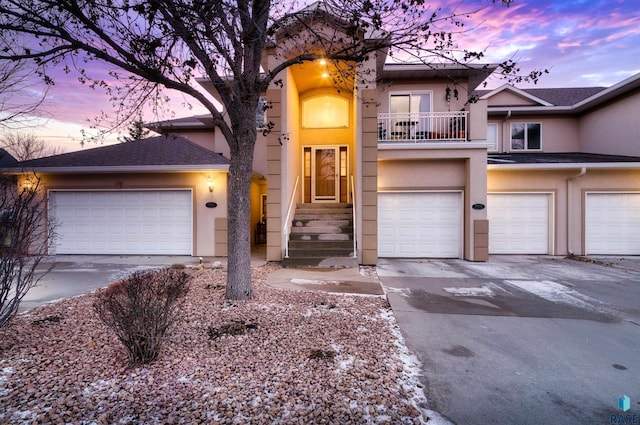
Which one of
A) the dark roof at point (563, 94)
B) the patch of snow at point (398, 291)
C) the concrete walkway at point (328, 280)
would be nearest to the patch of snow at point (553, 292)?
the patch of snow at point (398, 291)

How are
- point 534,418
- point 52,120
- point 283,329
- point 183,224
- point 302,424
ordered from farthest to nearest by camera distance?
point 183,224, point 52,120, point 283,329, point 534,418, point 302,424

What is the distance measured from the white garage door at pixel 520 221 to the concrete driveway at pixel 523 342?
307 cm

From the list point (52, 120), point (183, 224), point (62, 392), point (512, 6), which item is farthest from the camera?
point (183, 224)

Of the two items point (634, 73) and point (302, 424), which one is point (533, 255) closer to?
point (634, 73)

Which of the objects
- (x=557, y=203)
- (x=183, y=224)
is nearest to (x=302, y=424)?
(x=183, y=224)

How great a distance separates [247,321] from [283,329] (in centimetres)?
54

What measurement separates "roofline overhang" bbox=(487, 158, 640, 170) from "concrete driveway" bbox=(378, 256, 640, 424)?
3854mm

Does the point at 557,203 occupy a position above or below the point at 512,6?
below

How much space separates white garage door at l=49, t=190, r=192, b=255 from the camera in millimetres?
10109

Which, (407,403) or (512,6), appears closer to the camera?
(407,403)

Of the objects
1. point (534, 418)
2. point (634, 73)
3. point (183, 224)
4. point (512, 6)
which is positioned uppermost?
point (634, 73)

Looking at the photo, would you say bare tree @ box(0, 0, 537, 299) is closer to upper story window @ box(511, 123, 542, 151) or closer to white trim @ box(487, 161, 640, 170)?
white trim @ box(487, 161, 640, 170)

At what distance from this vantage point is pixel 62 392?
2.55 metres

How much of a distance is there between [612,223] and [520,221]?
9.52 feet
